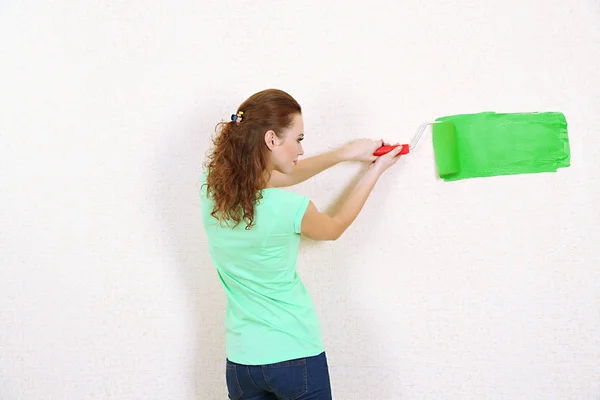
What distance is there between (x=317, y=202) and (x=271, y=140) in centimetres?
32

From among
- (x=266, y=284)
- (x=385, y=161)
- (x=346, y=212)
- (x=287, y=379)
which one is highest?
(x=385, y=161)

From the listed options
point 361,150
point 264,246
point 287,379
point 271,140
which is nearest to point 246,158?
point 271,140

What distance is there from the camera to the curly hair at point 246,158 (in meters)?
1.38

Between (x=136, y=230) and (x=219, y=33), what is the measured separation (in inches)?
24.8

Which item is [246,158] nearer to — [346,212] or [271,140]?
[271,140]

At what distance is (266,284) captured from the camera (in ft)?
4.75

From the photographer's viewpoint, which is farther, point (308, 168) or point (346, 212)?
point (308, 168)

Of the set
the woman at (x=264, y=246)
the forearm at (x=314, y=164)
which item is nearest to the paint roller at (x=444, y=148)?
the forearm at (x=314, y=164)

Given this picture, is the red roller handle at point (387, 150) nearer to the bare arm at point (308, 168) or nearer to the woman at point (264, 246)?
the bare arm at point (308, 168)

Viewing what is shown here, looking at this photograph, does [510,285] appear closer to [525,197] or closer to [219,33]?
[525,197]

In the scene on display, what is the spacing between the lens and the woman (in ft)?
4.58

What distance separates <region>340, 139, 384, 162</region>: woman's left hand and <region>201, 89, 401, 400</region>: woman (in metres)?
0.16

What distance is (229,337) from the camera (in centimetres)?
149

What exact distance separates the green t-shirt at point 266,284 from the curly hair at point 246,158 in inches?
1.2
